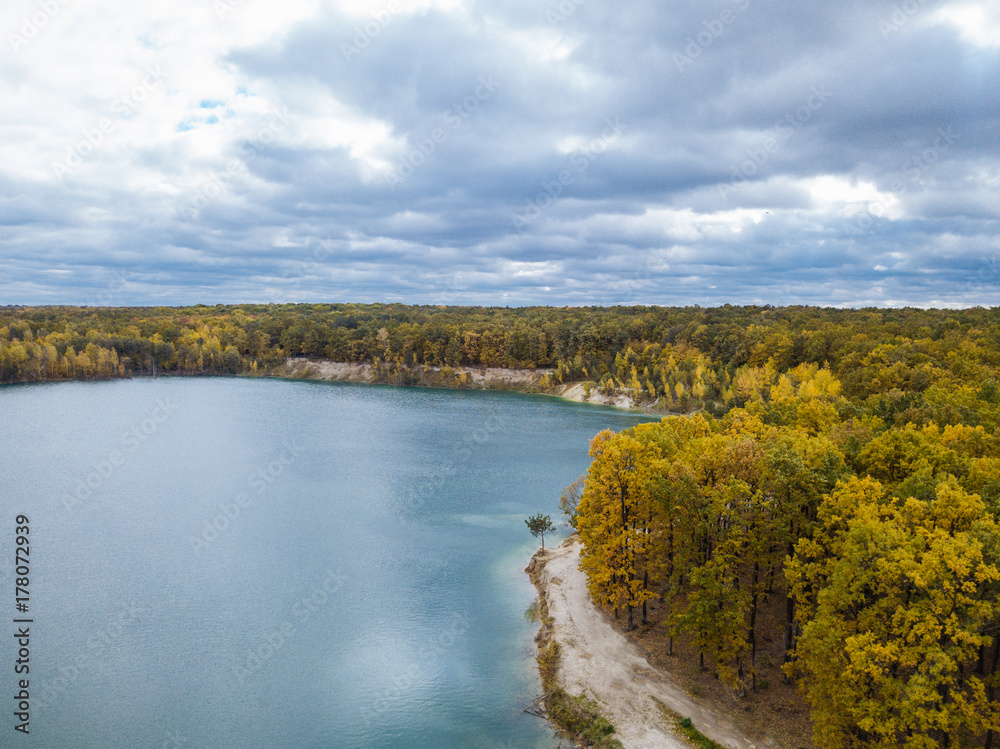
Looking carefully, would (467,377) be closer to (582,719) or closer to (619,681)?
(619,681)

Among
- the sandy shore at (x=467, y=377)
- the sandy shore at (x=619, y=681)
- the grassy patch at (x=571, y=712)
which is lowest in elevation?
the grassy patch at (x=571, y=712)

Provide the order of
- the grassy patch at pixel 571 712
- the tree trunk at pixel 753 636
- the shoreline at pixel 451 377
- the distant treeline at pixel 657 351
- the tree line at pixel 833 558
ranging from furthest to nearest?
the shoreline at pixel 451 377, the distant treeline at pixel 657 351, the tree trunk at pixel 753 636, the grassy patch at pixel 571 712, the tree line at pixel 833 558

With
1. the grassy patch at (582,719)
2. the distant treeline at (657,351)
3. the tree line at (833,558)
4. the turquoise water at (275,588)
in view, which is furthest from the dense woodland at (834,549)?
the distant treeline at (657,351)

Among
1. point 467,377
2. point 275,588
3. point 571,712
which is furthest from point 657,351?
point 571,712

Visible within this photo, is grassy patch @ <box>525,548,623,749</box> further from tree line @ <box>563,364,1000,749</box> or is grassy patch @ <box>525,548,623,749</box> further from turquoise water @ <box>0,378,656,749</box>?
tree line @ <box>563,364,1000,749</box>

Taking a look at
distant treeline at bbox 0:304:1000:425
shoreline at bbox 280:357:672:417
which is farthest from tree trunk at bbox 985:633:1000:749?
shoreline at bbox 280:357:672:417

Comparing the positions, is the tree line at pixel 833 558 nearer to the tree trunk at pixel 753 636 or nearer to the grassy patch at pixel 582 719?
the tree trunk at pixel 753 636

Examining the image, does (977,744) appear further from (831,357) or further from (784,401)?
Answer: (831,357)

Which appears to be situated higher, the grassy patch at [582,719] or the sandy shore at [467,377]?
the sandy shore at [467,377]
